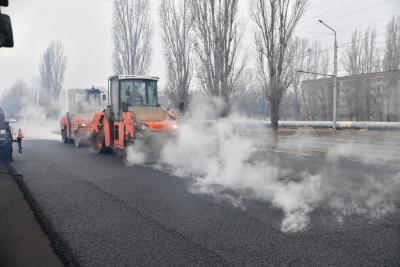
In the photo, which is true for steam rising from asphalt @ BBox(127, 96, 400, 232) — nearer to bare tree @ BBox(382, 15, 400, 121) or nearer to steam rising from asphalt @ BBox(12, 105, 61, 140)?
steam rising from asphalt @ BBox(12, 105, 61, 140)

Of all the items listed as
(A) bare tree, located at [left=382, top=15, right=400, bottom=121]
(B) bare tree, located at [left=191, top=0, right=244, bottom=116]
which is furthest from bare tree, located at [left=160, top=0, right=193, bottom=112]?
(A) bare tree, located at [left=382, top=15, right=400, bottom=121]

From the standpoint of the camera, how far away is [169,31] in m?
23.6

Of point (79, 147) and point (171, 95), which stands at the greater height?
point (171, 95)

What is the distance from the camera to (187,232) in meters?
4.19

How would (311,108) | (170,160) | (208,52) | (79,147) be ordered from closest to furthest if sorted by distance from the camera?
(170,160) → (79,147) → (208,52) → (311,108)

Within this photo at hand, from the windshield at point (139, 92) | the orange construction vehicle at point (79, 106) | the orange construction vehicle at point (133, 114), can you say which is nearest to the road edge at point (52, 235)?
the orange construction vehicle at point (133, 114)

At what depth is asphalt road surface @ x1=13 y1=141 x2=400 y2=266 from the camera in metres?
3.43

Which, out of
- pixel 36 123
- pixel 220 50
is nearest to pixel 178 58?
pixel 220 50

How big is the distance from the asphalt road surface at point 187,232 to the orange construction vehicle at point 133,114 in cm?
367

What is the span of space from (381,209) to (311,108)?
42121 mm

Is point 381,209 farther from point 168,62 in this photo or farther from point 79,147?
point 168,62

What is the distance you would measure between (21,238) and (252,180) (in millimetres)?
4448

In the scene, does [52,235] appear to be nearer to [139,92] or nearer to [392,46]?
[139,92]

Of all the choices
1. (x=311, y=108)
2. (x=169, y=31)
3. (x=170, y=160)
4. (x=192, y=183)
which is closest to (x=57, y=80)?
(x=169, y=31)
